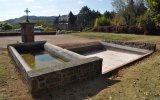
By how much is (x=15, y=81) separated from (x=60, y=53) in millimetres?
4072

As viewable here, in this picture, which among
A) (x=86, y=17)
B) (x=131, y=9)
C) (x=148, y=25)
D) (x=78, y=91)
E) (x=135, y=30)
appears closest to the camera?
(x=78, y=91)

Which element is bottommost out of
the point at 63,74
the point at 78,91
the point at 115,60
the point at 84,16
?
the point at 115,60

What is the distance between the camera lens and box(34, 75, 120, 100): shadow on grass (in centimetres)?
597

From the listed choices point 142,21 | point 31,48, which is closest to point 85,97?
point 31,48

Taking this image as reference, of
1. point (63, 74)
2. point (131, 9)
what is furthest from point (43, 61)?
point (131, 9)

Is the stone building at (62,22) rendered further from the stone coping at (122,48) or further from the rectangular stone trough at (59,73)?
the rectangular stone trough at (59,73)

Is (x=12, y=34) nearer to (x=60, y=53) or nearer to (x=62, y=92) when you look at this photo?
(x=60, y=53)

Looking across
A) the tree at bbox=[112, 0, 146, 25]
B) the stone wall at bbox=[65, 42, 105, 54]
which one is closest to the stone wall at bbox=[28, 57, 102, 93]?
the stone wall at bbox=[65, 42, 105, 54]

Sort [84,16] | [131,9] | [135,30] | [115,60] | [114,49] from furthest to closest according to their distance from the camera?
[84,16] < [131,9] < [135,30] < [114,49] < [115,60]

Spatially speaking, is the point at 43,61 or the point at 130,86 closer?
the point at 130,86

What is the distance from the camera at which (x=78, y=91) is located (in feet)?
21.0

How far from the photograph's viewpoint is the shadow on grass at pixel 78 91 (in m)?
5.97

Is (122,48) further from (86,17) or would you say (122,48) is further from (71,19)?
(71,19)

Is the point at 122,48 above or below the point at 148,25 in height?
below
